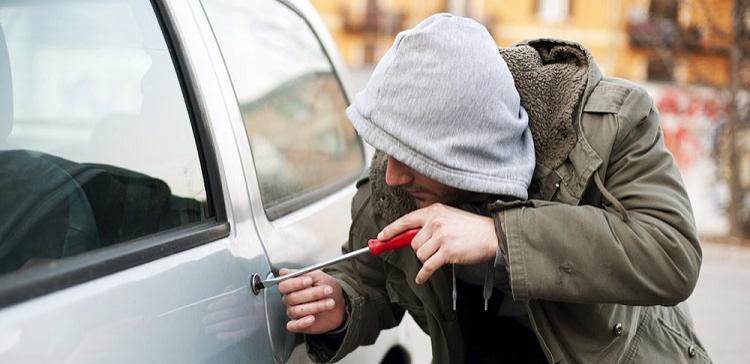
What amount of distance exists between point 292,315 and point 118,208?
462mm

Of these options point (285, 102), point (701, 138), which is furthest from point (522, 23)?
point (285, 102)

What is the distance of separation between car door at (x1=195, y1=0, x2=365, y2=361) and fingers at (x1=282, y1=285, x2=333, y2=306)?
3cm

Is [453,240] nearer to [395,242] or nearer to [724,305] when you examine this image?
[395,242]

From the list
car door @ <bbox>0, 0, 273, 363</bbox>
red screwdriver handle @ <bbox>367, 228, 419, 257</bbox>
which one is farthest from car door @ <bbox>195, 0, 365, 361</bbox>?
red screwdriver handle @ <bbox>367, 228, 419, 257</bbox>

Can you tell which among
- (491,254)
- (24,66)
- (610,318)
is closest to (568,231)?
(491,254)

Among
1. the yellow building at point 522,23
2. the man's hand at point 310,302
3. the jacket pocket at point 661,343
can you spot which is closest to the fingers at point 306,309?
the man's hand at point 310,302

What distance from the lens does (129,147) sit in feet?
5.56

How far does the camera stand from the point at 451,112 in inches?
66.3

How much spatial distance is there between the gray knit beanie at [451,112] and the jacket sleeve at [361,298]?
369mm

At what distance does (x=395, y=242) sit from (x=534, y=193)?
0.29m

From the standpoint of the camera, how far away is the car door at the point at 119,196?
4.15ft

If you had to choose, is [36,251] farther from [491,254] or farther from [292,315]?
[491,254]

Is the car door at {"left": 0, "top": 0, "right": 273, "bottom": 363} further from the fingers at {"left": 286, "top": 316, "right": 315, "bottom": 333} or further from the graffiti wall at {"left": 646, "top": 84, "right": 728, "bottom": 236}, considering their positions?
the graffiti wall at {"left": 646, "top": 84, "right": 728, "bottom": 236}

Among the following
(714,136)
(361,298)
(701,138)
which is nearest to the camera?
(361,298)
